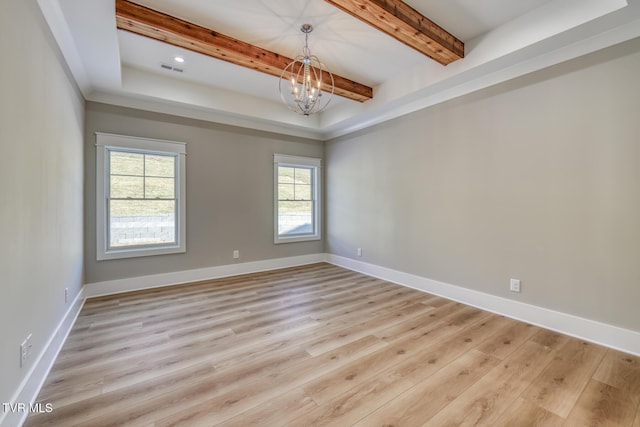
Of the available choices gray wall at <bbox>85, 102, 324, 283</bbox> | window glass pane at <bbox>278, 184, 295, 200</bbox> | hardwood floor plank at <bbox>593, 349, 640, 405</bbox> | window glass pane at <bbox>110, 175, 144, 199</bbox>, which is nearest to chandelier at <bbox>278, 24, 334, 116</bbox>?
gray wall at <bbox>85, 102, 324, 283</bbox>

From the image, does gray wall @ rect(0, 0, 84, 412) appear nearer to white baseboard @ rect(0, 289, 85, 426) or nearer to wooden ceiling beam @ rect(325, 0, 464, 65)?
white baseboard @ rect(0, 289, 85, 426)

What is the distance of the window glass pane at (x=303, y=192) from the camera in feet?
18.4

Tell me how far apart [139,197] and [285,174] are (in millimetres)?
2471

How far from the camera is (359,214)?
199 inches

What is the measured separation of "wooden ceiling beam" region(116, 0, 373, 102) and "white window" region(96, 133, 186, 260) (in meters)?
1.70

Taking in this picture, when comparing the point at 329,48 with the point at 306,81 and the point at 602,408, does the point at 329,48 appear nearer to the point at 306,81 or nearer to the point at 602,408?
the point at 306,81

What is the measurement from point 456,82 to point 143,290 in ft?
16.4

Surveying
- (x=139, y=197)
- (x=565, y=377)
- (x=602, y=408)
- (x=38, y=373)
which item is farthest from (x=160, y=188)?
(x=602, y=408)

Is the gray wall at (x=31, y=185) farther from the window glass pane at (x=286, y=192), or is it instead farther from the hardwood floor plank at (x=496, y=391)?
the window glass pane at (x=286, y=192)

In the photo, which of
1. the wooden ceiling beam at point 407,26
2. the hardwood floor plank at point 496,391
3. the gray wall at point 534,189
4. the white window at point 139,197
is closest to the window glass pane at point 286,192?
the white window at point 139,197

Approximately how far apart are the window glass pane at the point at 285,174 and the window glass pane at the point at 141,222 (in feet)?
6.38

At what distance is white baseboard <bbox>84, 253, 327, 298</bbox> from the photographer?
12.1 ft

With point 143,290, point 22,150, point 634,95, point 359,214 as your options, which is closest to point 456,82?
point 634,95

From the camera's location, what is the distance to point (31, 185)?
5.89 ft
